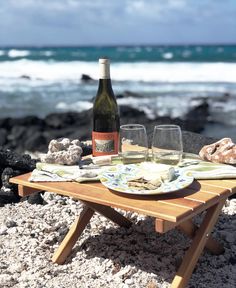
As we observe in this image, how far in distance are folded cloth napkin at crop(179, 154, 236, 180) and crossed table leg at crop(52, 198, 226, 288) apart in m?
0.14

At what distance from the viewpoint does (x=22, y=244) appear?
321cm

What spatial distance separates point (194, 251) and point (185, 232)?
0.18 m

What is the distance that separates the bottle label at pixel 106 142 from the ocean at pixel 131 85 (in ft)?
28.9

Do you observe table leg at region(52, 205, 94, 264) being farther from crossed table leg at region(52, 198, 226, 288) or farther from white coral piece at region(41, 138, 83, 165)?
white coral piece at region(41, 138, 83, 165)

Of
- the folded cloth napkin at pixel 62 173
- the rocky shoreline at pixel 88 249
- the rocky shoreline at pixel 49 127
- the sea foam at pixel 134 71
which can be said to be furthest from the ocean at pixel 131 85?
the folded cloth napkin at pixel 62 173

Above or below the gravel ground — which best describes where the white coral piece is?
above

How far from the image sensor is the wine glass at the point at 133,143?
102 inches

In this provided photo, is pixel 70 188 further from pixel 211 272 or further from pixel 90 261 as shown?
pixel 211 272

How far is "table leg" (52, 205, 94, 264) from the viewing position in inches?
117

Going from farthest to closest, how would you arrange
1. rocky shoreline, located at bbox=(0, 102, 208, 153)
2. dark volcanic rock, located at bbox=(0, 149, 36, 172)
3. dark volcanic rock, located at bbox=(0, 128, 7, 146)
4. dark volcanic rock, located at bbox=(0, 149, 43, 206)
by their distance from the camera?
dark volcanic rock, located at bbox=(0, 128, 7, 146) < rocky shoreline, located at bbox=(0, 102, 208, 153) < dark volcanic rock, located at bbox=(0, 149, 36, 172) < dark volcanic rock, located at bbox=(0, 149, 43, 206)

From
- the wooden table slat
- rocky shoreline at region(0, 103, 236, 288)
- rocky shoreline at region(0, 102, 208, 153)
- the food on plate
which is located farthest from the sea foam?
the wooden table slat

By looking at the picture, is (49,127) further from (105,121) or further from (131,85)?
(105,121)

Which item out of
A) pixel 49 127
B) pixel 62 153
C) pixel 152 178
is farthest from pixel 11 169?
pixel 49 127

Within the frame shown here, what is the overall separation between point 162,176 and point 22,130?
8647 millimetres
